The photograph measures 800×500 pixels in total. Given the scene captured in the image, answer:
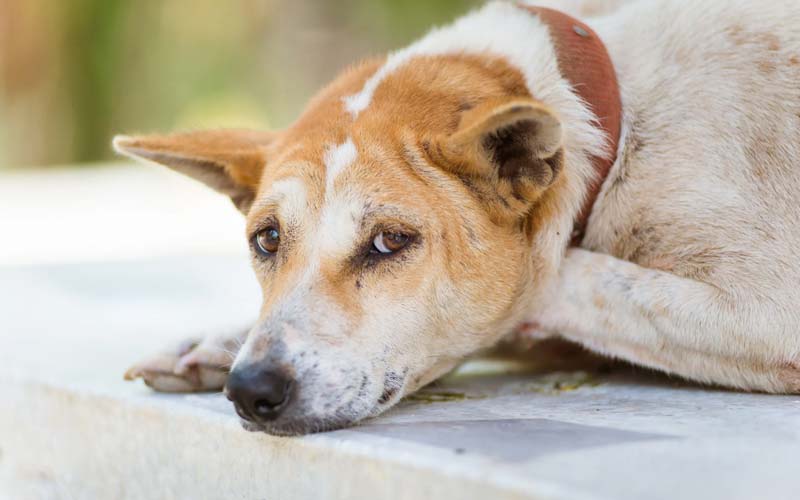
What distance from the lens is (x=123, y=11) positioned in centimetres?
1898

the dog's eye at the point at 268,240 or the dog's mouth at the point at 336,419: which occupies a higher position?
the dog's eye at the point at 268,240

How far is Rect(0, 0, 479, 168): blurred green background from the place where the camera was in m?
18.1

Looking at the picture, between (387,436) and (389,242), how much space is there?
2.07 ft

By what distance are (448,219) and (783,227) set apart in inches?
40.3

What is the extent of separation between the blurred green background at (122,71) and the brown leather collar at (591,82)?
13.7m

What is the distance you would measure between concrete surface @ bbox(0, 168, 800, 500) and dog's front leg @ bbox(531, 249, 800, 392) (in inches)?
3.8

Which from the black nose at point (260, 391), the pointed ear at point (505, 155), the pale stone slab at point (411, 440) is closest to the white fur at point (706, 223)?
the pale stone slab at point (411, 440)

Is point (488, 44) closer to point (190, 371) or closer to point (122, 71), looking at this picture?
point (190, 371)

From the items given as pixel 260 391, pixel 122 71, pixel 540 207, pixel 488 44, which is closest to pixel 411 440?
pixel 260 391

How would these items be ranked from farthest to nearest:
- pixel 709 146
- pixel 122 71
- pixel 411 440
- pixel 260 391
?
1. pixel 122 71
2. pixel 709 146
3. pixel 260 391
4. pixel 411 440

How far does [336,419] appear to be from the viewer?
2662mm

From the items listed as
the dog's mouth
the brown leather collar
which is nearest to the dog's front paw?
the dog's mouth

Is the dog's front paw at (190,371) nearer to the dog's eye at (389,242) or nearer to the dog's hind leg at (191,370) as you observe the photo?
the dog's hind leg at (191,370)

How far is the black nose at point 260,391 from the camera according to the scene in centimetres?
255
